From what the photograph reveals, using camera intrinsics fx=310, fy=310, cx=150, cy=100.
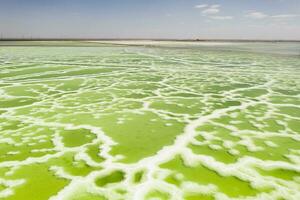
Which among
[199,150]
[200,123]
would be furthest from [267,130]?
[199,150]

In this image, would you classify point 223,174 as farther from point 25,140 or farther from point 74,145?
point 25,140

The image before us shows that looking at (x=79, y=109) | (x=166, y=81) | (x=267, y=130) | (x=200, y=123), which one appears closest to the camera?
(x=267, y=130)

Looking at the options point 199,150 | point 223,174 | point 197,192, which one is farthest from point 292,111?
point 197,192

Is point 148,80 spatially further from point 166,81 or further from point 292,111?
point 292,111

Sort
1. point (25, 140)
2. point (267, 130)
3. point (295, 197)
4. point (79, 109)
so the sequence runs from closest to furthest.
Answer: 1. point (295, 197)
2. point (25, 140)
3. point (267, 130)
4. point (79, 109)

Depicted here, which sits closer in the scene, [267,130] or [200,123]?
[267,130]

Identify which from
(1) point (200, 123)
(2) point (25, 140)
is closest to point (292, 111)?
(1) point (200, 123)

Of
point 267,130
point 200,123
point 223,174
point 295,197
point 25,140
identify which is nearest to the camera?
point 295,197

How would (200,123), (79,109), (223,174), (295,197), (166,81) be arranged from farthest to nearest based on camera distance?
(166,81) → (79,109) → (200,123) → (223,174) → (295,197)

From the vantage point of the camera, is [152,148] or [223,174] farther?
[152,148]
